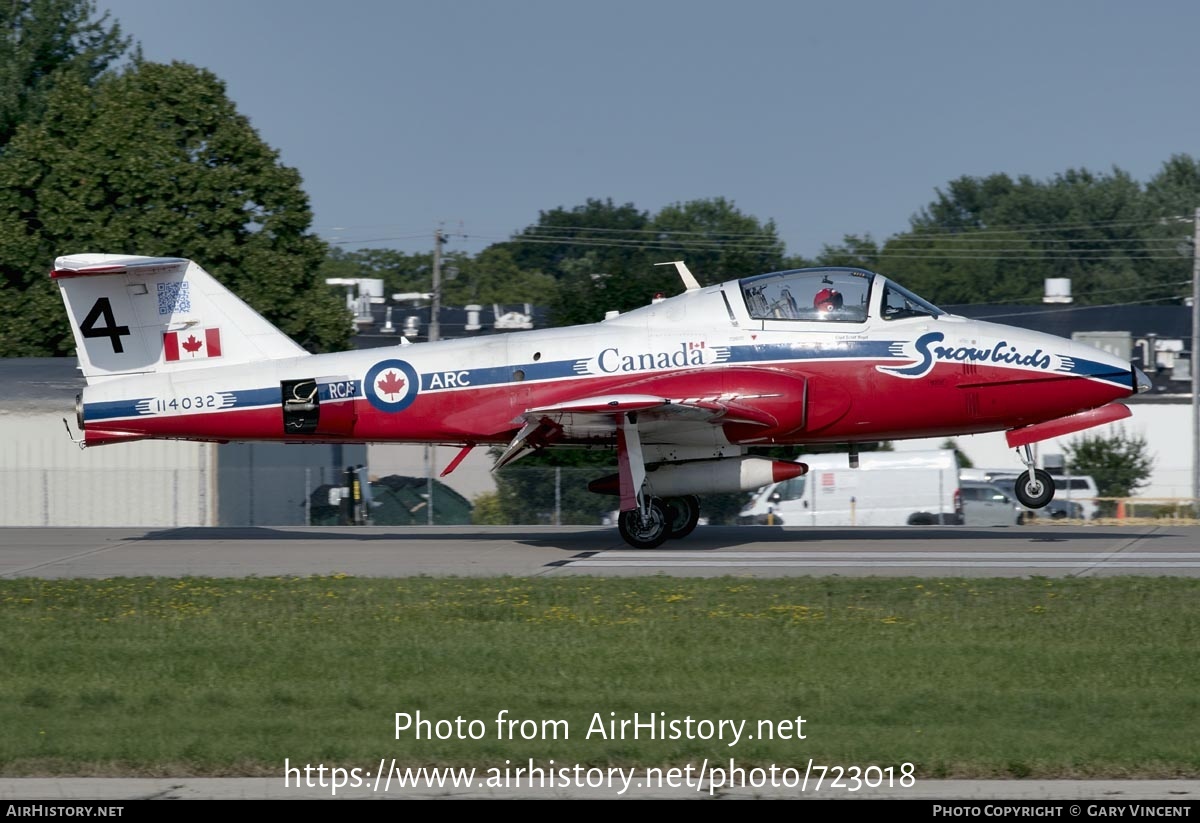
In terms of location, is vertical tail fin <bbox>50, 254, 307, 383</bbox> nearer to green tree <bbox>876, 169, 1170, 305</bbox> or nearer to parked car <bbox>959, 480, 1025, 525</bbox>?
parked car <bbox>959, 480, 1025, 525</bbox>

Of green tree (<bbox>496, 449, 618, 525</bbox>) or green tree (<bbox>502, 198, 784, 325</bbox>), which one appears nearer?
green tree (<bbox>496, 449, 618, 525</bbox>)

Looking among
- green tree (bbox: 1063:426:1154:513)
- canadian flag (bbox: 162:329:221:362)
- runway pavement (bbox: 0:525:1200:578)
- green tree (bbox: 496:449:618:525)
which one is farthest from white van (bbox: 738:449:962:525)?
canadian flag (bbox: 162:329:221:362)

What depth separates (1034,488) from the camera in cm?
1709

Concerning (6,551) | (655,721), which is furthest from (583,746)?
(6,551)

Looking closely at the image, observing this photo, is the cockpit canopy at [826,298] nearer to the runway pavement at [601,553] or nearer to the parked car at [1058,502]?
the runway pavement at [601,553]

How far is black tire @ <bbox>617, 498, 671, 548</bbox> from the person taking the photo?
1792 cm

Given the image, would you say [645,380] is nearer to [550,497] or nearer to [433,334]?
[550,497]

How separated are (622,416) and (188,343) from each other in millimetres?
6320

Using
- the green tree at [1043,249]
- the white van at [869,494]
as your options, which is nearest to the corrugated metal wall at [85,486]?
the white van at [869,494]

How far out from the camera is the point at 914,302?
17.5 metres

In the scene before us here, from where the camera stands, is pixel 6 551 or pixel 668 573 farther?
pixel 6 551

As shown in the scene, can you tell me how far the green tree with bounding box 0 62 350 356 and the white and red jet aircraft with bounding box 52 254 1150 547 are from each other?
21796 millimetres
